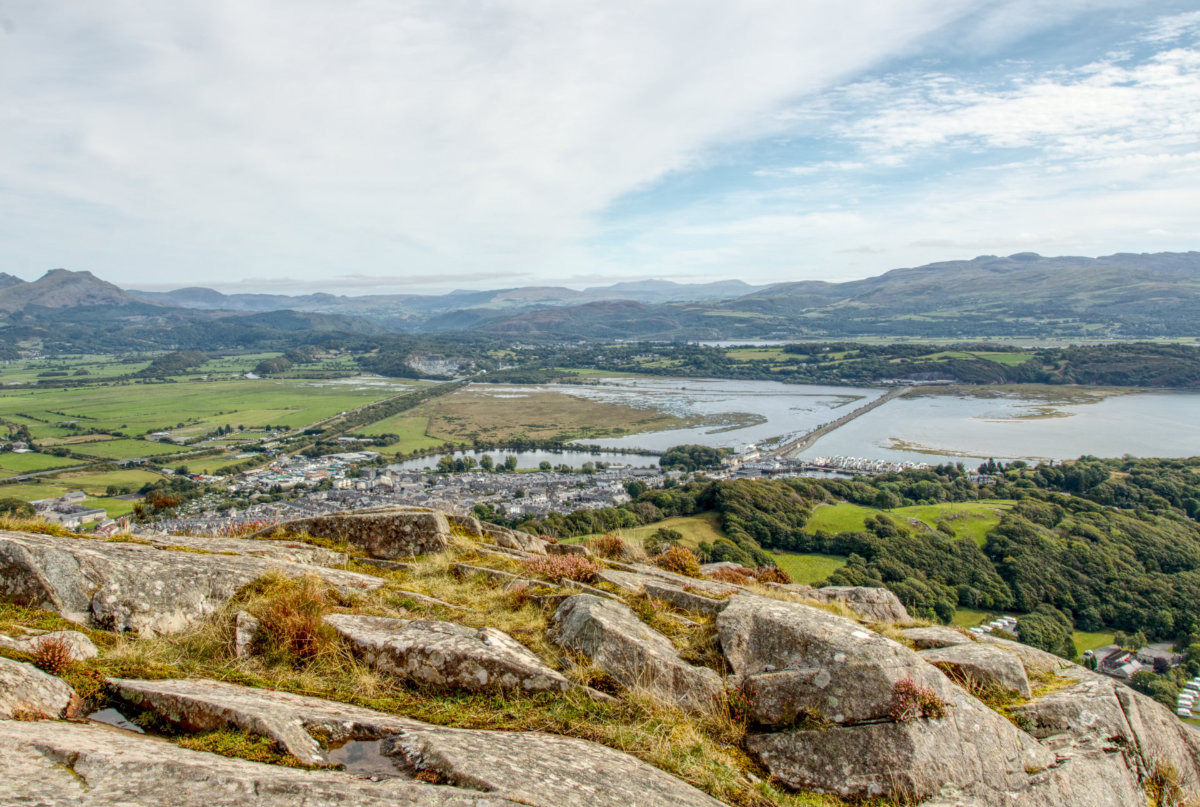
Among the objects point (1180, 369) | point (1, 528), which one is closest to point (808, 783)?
point (1, 528)

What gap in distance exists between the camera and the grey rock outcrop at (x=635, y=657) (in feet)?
20.7

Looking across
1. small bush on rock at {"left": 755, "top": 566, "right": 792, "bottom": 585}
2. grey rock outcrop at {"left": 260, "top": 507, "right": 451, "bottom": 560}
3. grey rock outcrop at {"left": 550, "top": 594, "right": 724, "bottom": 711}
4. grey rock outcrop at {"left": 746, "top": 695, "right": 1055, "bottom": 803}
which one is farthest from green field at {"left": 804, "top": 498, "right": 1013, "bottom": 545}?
grey rock outcrop at {"left": 550, "top": 594, "right": 724, "bottom": 711}

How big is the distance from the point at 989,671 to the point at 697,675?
382 centimetres

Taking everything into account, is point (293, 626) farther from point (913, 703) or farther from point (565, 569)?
point (913, 703)

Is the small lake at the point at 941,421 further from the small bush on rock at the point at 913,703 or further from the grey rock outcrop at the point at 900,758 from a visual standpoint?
the small bush on rock at the point at 913,703

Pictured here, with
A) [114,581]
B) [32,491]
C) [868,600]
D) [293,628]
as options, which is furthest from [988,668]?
[32,491]

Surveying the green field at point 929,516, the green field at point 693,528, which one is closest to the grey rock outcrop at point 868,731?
the green field at point 693,528

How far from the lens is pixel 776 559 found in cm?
3459

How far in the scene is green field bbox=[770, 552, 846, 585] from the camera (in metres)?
31.9

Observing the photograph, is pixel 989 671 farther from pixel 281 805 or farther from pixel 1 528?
pixel 1 528

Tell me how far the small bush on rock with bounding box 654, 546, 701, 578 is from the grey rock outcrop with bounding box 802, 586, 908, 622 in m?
2.41

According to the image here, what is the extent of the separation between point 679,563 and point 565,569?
4.25 m

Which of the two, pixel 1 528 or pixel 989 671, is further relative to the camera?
pixel 1 528

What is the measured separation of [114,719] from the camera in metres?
4.78
